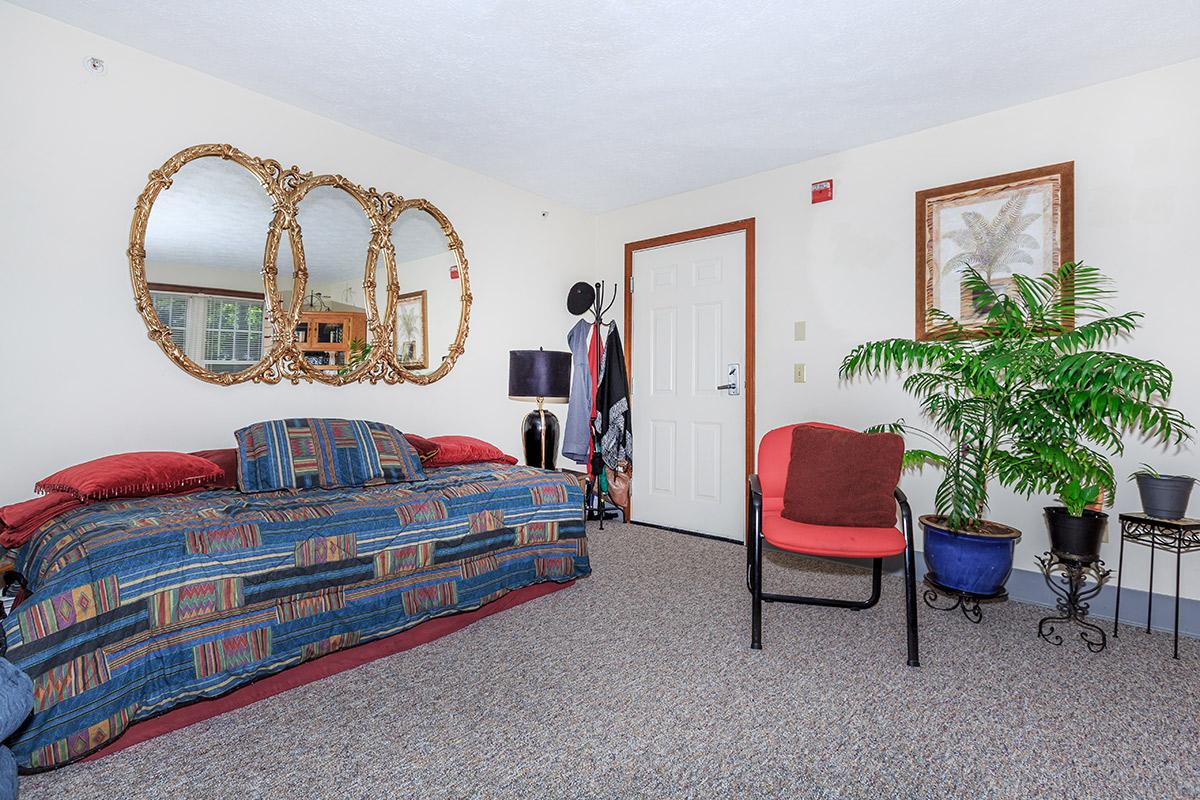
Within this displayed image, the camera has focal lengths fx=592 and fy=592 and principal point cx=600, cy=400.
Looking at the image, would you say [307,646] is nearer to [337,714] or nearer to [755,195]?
[337,714]

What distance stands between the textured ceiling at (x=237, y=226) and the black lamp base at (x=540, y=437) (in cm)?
137

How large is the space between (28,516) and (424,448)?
158 centimetres

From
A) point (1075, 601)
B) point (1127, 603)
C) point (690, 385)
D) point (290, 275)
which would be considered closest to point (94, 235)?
point (290, 275)

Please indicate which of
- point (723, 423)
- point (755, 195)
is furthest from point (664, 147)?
point (723, 423)

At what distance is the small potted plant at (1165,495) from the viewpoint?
7.75ft

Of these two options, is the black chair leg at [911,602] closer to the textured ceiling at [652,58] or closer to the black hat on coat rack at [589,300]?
the textured ceiling at [652,58]

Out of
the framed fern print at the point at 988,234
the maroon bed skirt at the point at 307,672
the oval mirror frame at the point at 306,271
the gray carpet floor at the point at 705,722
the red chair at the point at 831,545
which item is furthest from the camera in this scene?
the oval mirror frame at the point at 306,271

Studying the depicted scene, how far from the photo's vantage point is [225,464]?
259cm

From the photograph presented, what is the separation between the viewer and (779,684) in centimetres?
205

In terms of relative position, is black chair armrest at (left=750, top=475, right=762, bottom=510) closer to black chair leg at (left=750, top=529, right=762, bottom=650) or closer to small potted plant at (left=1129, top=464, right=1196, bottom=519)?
black chair leg at (left=750, top=529, right=762, bottom=650)

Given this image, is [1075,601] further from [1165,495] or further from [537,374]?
[537,374]

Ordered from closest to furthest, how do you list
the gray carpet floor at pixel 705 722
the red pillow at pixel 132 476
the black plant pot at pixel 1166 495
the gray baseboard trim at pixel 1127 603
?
the gray carpet floor at pixel 705 722 → the red pillow at pixel 132 476 → the black plant pot at pixel 1166 495 → the gray baseboard trim at pixel 1127 603

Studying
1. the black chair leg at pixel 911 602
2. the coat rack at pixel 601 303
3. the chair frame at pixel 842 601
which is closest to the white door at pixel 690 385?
the coat rack at pixel 601 303

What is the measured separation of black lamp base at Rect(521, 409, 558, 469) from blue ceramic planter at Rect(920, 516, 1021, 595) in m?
2.43
